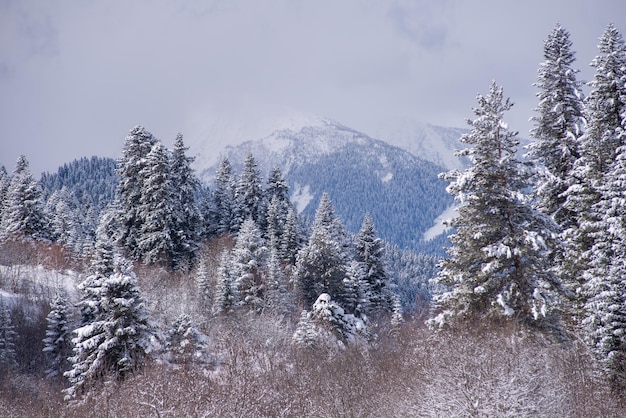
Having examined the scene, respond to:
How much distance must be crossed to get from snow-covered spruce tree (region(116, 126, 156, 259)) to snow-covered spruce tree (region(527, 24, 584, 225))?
34.7 metres

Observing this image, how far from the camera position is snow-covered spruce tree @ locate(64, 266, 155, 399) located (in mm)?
24656

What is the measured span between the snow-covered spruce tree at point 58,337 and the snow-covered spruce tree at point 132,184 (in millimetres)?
13977

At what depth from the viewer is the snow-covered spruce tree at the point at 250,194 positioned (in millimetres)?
57375

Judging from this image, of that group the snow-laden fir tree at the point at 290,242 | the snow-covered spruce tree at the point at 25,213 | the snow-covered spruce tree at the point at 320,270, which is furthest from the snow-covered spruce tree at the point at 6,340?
the snow-laden fir tree at the point at 290,242

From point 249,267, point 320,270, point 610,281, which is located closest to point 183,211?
point 249,267

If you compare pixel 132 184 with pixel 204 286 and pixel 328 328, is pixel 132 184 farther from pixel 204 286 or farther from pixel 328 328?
pixel 328 328

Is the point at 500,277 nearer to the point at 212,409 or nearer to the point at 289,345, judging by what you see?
the point at 212,409

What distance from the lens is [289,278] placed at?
48312 mm

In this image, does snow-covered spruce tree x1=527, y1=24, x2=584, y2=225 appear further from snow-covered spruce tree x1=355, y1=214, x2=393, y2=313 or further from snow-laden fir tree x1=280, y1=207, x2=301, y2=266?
snow-laden fir tree x1=280, y1=207, x2=301, y2=266

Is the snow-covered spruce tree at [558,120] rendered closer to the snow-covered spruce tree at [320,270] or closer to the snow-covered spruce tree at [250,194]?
the snow-covered spruce tree at [320,270]

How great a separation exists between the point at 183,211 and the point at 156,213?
4153 mm

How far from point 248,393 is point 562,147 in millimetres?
17139

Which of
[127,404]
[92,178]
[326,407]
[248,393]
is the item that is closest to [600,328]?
[326,407]

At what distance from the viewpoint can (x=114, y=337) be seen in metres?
A: 25.2
